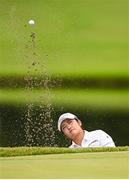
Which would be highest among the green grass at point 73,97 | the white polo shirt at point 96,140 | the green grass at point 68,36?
the green grass at point 68,36

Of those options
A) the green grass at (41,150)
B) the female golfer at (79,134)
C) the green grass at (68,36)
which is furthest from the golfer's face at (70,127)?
the green grass at (68,36)

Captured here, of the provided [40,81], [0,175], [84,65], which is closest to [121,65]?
[84,65]

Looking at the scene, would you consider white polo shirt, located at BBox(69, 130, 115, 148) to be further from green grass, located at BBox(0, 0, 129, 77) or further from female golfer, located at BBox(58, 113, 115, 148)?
green grass, located at BBox(0, 0, 129, 77)

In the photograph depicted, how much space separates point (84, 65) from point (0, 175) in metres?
0.98

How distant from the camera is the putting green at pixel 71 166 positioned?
404 cm

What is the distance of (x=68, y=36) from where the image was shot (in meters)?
4.08

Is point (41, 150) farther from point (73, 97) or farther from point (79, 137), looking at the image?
point (73, 97)

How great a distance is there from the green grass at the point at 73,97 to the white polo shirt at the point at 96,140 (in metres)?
0.19

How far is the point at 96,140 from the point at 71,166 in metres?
0.26

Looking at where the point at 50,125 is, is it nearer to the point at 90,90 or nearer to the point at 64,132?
the point at 64,132

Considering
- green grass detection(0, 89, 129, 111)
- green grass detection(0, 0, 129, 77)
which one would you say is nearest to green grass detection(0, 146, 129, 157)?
green grass detection(0, 89, 129, 111)

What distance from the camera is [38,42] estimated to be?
4094 mm

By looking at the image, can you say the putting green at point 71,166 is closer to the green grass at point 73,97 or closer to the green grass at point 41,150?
the green grass at point 41,150

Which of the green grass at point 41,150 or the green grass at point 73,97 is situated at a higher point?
the green grass at point 73,97
